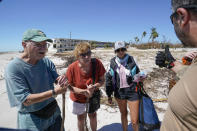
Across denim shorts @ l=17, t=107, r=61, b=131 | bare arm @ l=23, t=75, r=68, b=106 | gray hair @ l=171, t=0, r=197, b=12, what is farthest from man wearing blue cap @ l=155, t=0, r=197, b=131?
denim shorts @ l=17, t=107, r=61, b=131

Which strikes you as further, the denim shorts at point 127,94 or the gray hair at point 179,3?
the denim shorts at point 127,94

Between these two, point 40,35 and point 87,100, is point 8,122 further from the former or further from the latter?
point 40,35

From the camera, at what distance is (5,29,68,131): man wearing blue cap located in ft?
4.78

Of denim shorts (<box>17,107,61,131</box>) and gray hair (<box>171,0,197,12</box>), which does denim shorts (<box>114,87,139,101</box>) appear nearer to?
denim shorts (<box>17,107,61,131</box>)

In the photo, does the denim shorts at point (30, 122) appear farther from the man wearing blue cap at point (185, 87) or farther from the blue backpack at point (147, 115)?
the blue backpack at point (147, 115)

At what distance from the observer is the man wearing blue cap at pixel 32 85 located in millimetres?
1458

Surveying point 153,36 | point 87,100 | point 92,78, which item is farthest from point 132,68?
point 153,36

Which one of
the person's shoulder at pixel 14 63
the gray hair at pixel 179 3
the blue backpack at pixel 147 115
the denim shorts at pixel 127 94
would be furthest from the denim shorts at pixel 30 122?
the gray hair at pixel 179 3

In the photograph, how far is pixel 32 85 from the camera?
1671 millimetres

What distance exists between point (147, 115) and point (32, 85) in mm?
2232

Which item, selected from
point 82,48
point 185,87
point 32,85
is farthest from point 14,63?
point 185,87

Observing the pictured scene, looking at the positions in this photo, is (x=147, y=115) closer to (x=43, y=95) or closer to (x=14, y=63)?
(x=43, y=95)

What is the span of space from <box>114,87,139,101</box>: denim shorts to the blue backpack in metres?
0.15

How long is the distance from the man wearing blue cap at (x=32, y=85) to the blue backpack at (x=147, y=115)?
1710 millimetres
